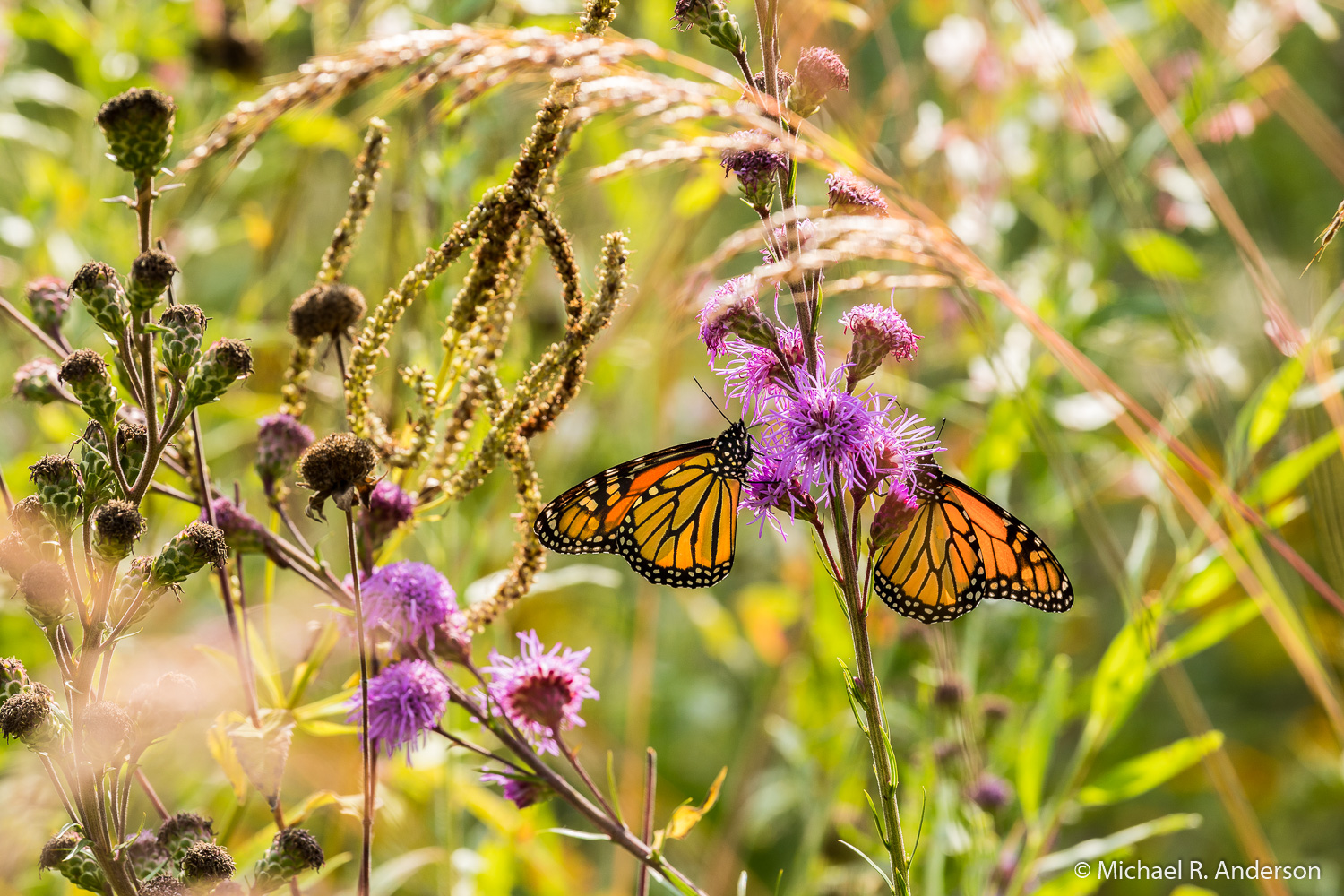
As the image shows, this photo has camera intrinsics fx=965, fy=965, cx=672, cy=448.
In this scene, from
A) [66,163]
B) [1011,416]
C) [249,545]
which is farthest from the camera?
[66,163]

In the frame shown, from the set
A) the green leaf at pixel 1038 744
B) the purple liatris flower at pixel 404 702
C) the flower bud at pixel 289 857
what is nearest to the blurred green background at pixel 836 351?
the green leaf at pixel 1038 744

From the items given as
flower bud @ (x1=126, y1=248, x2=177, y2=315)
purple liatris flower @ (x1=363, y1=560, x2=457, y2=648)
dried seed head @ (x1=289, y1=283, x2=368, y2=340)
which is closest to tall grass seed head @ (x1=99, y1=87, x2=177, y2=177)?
flower bud @ (x1=126, y1=248, x2=177, y2=315)

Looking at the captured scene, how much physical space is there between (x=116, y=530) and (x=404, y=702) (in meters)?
0.35

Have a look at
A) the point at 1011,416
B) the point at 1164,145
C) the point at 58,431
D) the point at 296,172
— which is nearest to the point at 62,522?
the point at 58,431

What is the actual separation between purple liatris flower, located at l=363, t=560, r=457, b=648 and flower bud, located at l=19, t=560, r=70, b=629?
28 cm

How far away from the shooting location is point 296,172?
7.38 ft

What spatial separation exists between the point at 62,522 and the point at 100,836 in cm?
24

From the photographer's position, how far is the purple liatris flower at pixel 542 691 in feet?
3.32

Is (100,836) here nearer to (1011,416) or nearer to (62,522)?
(62,522)

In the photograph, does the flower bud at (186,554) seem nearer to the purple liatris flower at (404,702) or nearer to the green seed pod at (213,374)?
the green seed pod at (213,374)

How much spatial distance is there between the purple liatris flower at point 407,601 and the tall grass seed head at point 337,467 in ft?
0.55

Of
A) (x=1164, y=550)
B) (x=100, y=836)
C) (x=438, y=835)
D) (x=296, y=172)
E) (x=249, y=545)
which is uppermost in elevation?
(x=296, y=172)

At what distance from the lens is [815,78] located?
90 centimetres

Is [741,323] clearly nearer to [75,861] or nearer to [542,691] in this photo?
[542,691]
